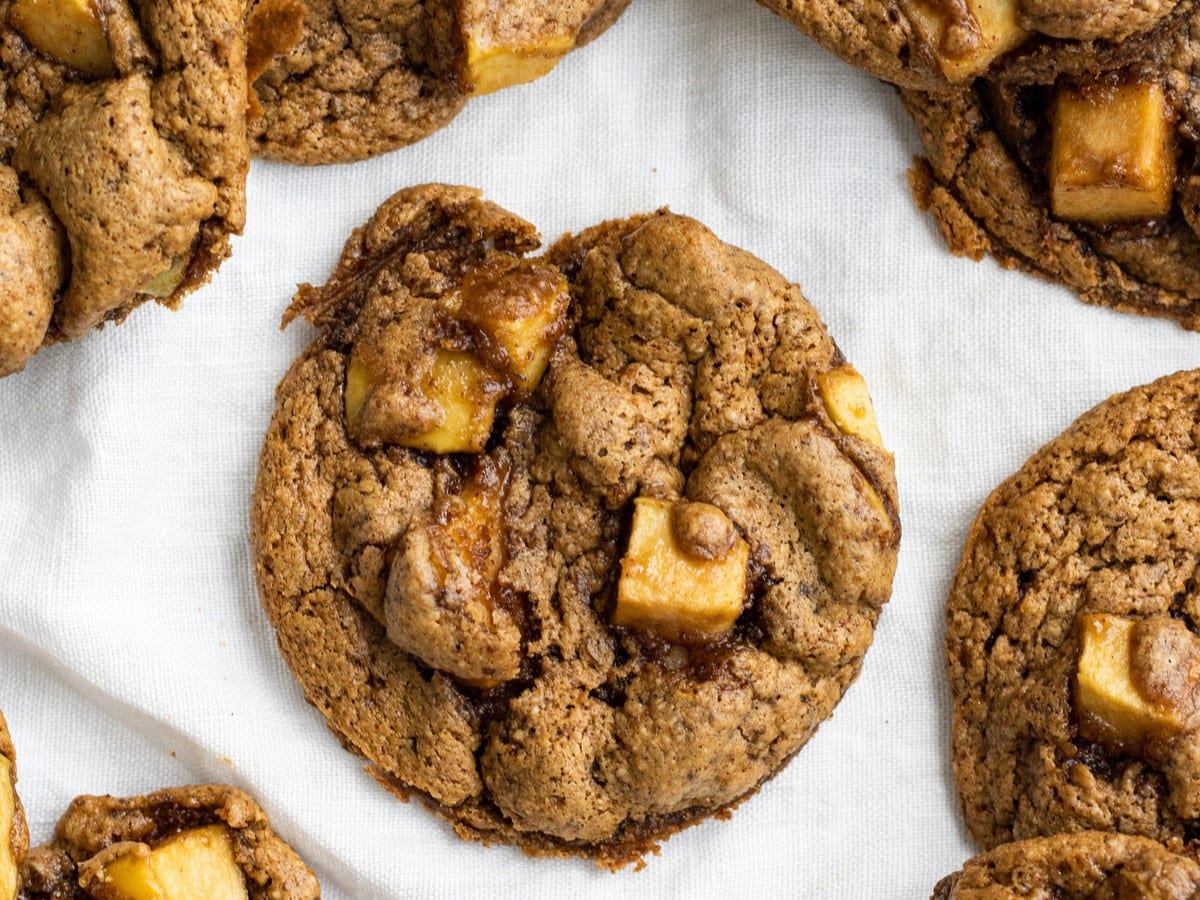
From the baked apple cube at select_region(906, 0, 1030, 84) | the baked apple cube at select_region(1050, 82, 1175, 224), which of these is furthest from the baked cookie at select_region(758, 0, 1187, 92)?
the baked apple cube at select_region(1050, 82, 1175, 224)

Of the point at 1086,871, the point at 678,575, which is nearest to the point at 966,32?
the point at 678,575

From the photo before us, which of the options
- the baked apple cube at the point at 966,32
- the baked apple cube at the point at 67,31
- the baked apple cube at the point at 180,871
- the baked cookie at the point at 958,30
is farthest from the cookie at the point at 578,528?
the baked apple cube at the point at 67,31

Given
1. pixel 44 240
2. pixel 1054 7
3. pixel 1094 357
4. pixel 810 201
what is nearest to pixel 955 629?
pixel 1094 357

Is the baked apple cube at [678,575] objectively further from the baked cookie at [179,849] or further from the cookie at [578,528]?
the baked cookie at [179,849]

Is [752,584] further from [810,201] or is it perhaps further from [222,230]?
[222,230]

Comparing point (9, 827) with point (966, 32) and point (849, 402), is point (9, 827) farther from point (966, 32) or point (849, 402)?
point (966, 32)

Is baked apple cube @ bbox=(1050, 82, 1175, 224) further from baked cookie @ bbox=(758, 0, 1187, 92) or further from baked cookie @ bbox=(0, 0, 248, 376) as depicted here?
baked cookie @ bbox=(0, 0, 248, 376)
